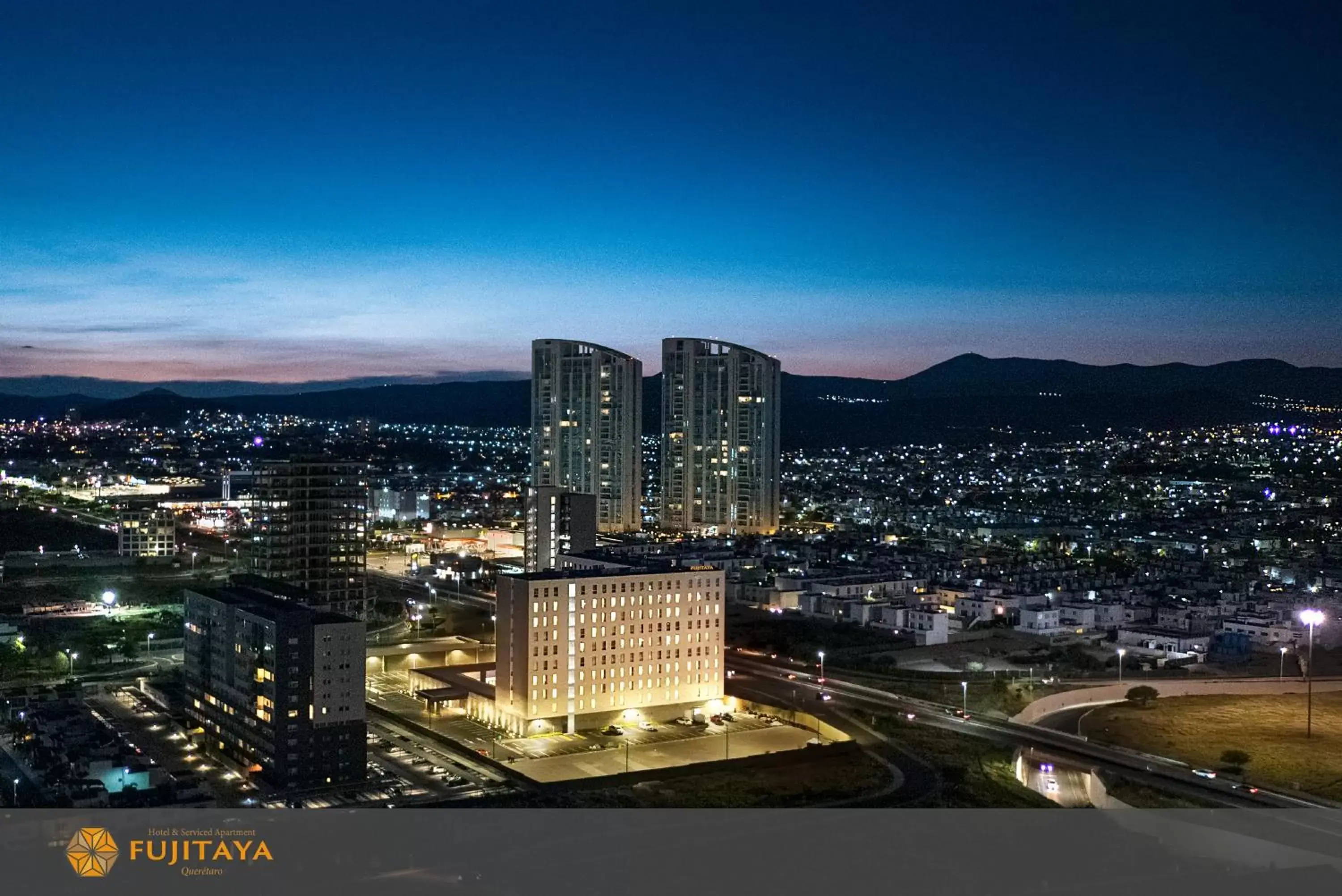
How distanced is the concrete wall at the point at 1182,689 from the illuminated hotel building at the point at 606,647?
2.43 metres

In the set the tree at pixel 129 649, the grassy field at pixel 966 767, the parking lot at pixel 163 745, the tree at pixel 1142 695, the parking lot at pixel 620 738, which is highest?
the tree at pixel 129 649

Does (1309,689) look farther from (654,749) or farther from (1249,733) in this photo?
(654,749)

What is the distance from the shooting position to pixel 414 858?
197 inches

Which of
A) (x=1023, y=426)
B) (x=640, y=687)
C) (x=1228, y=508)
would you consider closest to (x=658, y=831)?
(x=640, y=687)

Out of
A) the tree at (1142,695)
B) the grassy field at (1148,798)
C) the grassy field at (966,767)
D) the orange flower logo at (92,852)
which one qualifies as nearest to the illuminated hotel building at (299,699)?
the orange flower logo at (92,852)

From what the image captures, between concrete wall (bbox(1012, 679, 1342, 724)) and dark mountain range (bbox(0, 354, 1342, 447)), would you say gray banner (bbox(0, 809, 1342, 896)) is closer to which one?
concrete wall (bbox(1012, 679, 1342, 724))

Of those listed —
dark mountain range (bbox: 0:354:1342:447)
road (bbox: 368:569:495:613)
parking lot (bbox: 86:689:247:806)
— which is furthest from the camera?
dark mountain range (bbox: 0:354:1342:447)

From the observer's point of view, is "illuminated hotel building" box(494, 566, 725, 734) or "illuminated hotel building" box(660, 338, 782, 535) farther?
"illuminated hotel building" box(660, 338, 782, 535)

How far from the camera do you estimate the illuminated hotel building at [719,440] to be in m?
20.4

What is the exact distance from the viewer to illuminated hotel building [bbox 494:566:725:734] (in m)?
8.43

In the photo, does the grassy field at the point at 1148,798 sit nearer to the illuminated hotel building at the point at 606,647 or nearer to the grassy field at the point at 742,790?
the grassy field at the point at 742,790

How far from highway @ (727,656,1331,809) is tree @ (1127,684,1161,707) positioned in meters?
1.47

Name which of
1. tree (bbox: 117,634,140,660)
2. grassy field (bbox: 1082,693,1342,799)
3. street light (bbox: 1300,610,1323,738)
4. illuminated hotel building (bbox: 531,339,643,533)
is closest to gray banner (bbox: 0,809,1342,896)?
grassy field (bbox: 1082,693,1342,799)

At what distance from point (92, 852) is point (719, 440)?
16.2 meters
